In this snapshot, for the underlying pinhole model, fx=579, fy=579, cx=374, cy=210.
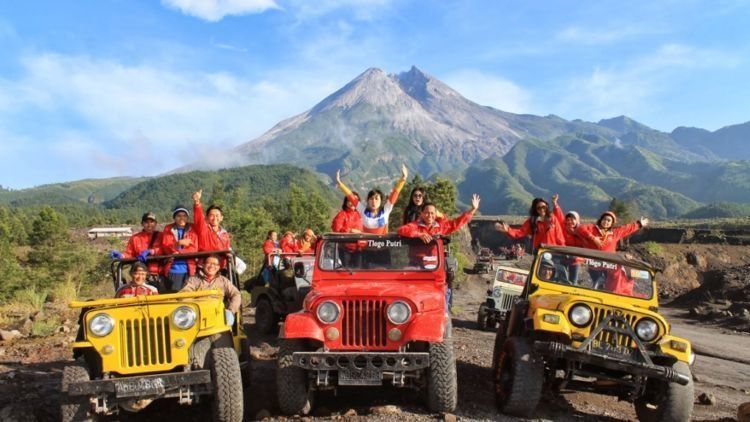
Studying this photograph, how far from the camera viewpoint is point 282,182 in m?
190

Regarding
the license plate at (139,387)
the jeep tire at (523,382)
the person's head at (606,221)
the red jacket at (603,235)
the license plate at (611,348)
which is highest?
the person's head at (606,221)

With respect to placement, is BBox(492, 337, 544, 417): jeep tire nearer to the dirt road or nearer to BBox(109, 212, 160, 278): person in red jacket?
the dirt road

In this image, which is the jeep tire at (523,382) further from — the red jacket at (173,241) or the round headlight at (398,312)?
the red jacket at (173,241)

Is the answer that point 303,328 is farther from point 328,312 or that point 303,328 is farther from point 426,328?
point 426,328

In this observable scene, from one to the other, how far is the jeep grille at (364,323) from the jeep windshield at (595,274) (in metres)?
2.37

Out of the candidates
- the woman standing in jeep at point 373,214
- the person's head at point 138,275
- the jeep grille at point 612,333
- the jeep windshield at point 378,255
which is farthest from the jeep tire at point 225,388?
the jeep grille at point 612,333

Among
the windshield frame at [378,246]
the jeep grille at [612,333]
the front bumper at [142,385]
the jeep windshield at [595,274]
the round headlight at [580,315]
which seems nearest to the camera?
the front bumper at [142,385]

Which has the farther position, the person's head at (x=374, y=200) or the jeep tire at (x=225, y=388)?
the person's head at (x=374, y=200)

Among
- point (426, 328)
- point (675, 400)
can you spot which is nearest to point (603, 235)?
point (675, 400)

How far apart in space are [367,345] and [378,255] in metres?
1.48

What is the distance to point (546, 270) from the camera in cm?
714

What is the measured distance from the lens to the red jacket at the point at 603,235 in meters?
8.27

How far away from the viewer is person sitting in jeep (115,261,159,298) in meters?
6.33

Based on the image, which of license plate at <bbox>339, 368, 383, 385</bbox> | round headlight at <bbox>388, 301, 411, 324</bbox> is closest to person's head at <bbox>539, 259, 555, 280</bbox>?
round headlight at <bbox>388, 301, 411, 324</bbox>
